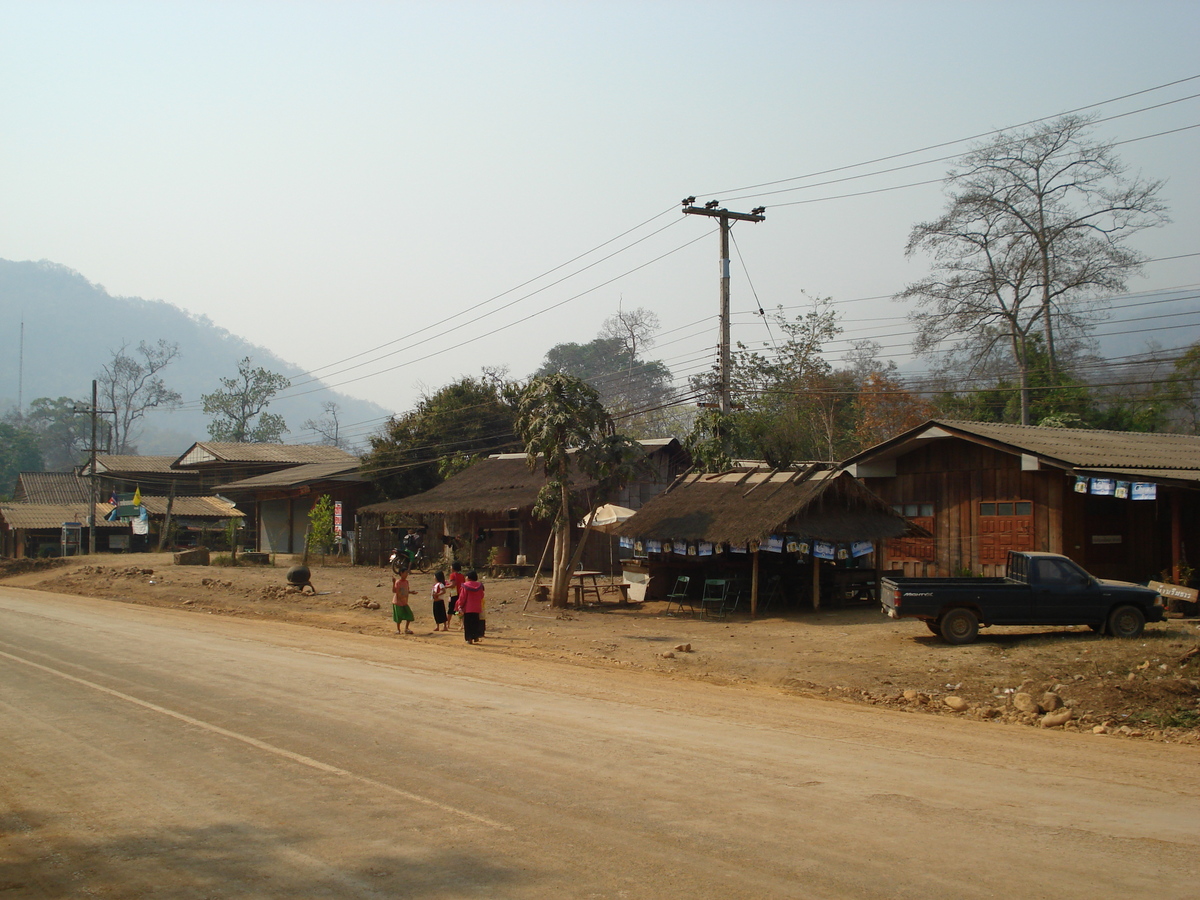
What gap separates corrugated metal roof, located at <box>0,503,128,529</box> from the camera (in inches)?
2286

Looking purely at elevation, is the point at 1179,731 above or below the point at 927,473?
below

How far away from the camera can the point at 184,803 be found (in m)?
7.28

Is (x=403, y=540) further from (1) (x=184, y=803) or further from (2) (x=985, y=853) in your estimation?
(2) (x=985, y=853)

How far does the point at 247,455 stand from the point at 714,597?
158 ft

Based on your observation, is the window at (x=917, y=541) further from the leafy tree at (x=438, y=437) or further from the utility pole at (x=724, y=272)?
the leafy tree at (x=438, y=437)

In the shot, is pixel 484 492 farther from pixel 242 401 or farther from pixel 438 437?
pixel 242 401

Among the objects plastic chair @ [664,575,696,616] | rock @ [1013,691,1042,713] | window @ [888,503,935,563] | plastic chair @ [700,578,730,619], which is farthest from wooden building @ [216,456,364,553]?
rock @ [1013,691,1042,713]

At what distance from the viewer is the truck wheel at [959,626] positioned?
16281 mm

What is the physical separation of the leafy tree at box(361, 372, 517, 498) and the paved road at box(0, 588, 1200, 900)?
113 ft

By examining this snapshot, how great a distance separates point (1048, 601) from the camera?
1591 centimetres

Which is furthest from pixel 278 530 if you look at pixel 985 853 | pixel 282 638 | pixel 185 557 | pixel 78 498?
pixel 985 853

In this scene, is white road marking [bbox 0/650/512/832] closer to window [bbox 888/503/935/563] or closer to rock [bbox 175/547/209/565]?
window [bbox 888/503/935/563]

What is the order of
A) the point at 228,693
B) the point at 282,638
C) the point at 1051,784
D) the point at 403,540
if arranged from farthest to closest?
the point at 403,540 → the point at 282,638 → the point at 228,693 → the point at 1051,784

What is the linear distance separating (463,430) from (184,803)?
41.3m
